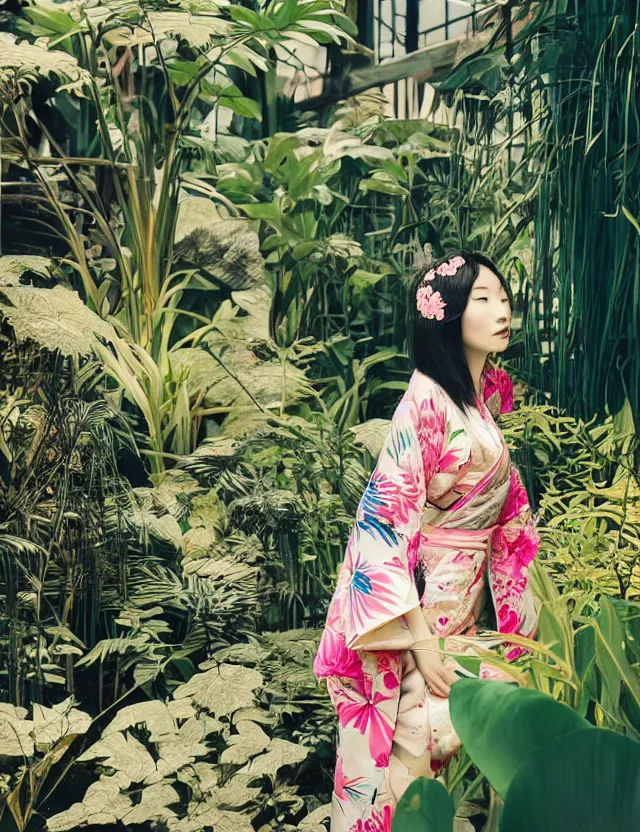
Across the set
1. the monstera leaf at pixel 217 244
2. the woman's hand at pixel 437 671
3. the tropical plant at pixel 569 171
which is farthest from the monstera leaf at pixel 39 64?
the woman's hand at pixel 437 671

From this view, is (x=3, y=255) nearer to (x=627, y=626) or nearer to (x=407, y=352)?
(x=407, y=352)

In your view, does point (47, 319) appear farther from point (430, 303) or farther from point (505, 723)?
point (505, 723)

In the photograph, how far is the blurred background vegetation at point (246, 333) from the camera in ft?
7.41

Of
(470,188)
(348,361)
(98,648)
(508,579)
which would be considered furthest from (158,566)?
(470,188)

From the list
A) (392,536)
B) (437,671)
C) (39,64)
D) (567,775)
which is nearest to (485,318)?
(392,536)

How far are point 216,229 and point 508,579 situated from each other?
1.08 metres

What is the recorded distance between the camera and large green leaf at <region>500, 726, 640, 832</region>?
980 mm

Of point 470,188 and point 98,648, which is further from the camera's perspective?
point 470,188

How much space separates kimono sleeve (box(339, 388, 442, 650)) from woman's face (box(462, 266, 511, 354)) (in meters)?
0.14

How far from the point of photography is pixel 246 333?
8.04 feet

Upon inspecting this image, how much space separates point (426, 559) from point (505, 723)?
0.82 metres

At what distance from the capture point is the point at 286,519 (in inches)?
94.7

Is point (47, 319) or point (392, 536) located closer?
point (392, 536)

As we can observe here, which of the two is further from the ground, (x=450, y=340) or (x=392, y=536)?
(x=450, y=340)
